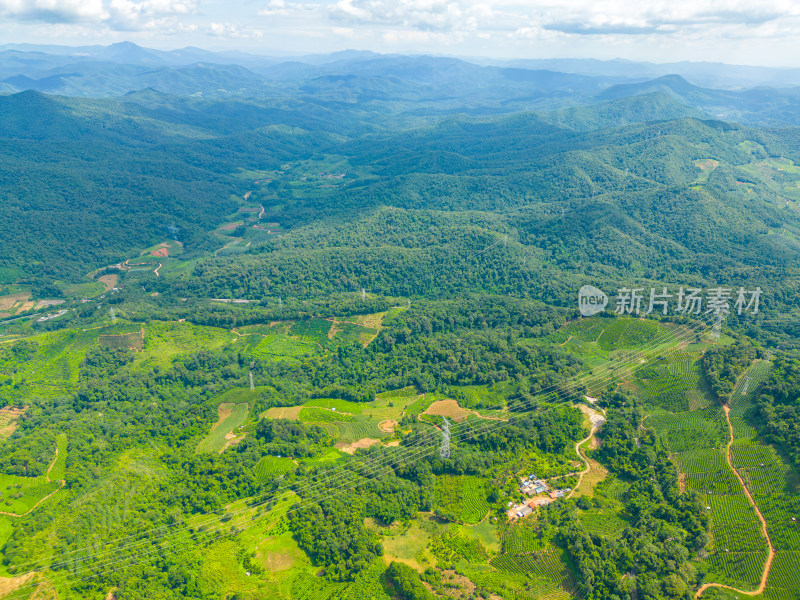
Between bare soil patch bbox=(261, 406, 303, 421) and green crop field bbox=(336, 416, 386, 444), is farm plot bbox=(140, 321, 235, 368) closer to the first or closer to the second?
bare soil patch bbox=(261, 406, 303, 421)

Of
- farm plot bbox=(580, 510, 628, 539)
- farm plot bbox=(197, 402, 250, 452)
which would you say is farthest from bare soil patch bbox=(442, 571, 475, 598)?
farm plot bbox=(197, 402, 250, 452)

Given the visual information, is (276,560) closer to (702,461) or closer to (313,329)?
(702,461)

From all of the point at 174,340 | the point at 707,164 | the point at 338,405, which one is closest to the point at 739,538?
the point at 338,405

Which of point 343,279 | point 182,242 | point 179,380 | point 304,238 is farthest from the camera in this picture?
point 182,242

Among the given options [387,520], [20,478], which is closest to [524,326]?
[387,520]

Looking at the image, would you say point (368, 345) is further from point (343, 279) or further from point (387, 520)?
point (387, 520)

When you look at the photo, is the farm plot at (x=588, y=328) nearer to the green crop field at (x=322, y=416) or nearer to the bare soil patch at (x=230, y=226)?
the green crop field at (x=322, y=416)
